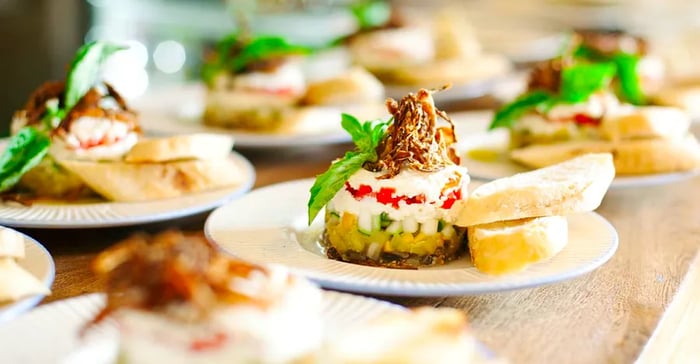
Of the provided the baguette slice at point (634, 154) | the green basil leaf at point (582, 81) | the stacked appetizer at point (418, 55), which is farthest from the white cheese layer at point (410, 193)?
the stacked appetizer at point (418, 55)

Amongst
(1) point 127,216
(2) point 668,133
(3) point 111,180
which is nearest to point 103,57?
(3) point 111,180

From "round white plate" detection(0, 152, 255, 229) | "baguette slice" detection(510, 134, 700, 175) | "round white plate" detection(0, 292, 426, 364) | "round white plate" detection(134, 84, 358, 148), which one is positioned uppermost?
"round white plate" detection(0, 292, 426, 364)

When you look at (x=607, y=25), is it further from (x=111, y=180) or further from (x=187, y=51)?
(x=111, y=180)

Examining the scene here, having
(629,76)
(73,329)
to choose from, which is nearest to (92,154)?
(73,329)

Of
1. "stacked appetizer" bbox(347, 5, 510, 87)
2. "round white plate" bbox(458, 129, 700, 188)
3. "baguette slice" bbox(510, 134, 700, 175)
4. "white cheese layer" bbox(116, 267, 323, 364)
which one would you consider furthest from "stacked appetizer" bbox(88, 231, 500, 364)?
"stacked appetizer" bbox(347, 5, 510, 87)

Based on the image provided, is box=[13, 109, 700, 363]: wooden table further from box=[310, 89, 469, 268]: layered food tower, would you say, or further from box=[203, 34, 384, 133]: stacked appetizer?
box=[203, 34, 384, 133]: stacked appetizer

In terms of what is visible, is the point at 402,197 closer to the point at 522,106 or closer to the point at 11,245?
the point at 11,245

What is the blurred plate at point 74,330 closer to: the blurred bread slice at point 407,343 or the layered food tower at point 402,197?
the blurred bread slice at point 407,343
